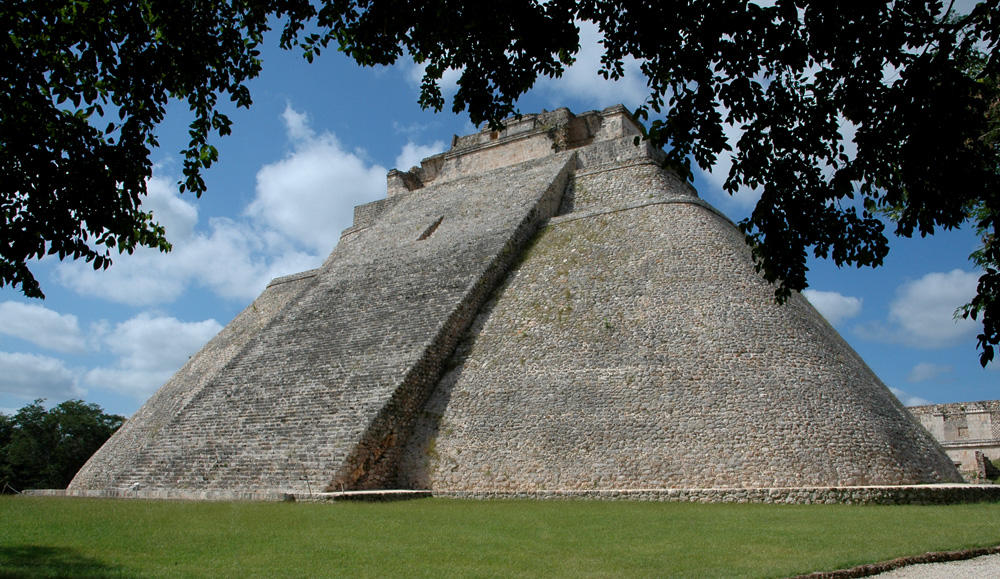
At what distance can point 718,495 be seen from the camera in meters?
9.83

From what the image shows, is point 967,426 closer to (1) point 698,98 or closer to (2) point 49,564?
(1) point 698,98

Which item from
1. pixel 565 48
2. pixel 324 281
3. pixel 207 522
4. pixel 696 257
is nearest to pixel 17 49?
pixel 565 48

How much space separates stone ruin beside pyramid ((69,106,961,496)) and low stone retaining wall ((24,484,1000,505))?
0.21m

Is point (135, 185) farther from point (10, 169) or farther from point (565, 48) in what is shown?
point (565, 48)

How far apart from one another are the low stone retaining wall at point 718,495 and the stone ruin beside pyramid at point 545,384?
0.21m

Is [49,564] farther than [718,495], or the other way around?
[718,495]

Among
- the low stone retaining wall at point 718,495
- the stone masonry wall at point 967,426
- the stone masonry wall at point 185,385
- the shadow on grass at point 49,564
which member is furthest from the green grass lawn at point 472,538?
the stone masonry wall at point 967,426

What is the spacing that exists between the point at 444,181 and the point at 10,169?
16.8m

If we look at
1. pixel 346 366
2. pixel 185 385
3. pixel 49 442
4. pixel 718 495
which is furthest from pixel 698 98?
pixel 49 442

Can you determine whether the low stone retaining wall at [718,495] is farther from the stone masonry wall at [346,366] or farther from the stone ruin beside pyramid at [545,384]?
the stone masonry wall at [346,366]

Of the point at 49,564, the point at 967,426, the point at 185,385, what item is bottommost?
the point at 49,564

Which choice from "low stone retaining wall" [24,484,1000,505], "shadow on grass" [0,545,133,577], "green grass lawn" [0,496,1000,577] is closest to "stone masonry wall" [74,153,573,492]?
"low stone retaining wall" [24,484,1000,505]

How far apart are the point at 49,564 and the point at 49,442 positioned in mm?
26156

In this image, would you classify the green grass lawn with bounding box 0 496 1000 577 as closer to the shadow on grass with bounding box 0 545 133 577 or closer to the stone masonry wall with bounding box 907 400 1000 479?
the shadow on grass with bounding box 0 545 133 577
